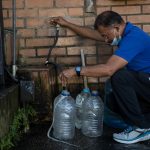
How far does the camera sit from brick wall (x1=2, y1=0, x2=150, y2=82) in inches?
163

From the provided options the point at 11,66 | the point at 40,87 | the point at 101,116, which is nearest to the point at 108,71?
the point at 101,116

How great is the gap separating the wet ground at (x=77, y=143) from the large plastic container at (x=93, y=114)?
9 centimetres

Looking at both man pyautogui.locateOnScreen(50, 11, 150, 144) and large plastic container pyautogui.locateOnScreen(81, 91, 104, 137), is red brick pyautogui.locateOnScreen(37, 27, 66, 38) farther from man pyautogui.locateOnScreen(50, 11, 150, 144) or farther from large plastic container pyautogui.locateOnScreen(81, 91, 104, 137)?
large plastic container pyautogui.locateOnScreen(81, 91, 104, 137)

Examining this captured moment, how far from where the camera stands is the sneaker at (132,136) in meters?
3.55

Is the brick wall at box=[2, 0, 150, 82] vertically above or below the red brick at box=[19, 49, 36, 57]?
above

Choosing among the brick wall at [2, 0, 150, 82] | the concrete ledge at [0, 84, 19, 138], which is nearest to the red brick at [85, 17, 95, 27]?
the brick wall at [2, 0, 150, 82]

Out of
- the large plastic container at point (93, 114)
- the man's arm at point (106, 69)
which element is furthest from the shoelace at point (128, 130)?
the man's arm at point (106, 69)

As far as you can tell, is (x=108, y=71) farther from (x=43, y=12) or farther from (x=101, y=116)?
(x=43, y=12)

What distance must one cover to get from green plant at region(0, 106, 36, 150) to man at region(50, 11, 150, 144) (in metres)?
0.69

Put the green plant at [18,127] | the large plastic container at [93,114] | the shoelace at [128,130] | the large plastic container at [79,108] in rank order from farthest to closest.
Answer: the large plastic container at [79,108] < the large plastic container at [93,114] < the shoelace at [128,130] < the green plant at [18,127]

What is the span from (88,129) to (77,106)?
0.96 ft

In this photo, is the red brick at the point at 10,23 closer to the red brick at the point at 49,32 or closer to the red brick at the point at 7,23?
the red brick at the point at 7,23

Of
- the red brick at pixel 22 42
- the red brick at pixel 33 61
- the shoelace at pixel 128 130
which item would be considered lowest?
the shoelace at pixel 128 130

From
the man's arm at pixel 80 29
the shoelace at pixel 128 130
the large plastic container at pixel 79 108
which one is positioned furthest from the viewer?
the man's arm at pixel 80 29
